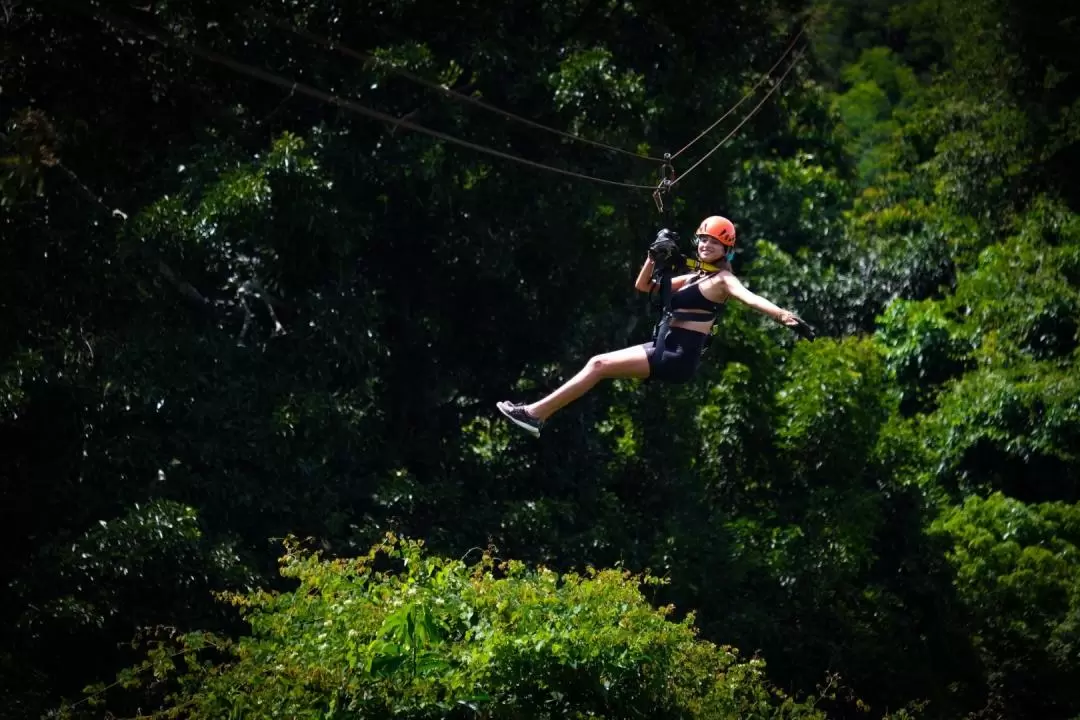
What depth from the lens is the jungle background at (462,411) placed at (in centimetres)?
927

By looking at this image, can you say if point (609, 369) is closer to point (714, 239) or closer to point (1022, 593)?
point (714, 239)

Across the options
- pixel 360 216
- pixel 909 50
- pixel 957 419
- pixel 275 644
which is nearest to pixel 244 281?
pixel 360 216

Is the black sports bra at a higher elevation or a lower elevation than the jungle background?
lower

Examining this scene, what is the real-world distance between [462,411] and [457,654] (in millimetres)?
5710

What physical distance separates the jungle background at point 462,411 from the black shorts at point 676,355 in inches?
50.5

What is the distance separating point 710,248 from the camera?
8.49 meters

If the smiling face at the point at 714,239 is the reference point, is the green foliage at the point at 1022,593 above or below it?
above

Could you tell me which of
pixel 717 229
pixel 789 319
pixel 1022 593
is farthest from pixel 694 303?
pixel 1022 593

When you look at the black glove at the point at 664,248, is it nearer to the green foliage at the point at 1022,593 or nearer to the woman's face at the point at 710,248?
the woman's face at the point at 710,248

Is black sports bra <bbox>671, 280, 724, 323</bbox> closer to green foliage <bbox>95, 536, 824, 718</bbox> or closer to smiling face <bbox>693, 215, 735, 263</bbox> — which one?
smiling face <bbox>693, 215, 735, 263</bbox>

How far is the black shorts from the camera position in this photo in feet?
27.6

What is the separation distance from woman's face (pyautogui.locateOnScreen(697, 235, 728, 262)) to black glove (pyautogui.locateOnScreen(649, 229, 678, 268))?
15cm

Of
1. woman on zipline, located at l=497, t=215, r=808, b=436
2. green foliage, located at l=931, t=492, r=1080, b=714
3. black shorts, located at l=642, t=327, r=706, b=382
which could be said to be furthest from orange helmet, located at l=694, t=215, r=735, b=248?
green foliage, located at l=931, t=492, r=1080, b=714

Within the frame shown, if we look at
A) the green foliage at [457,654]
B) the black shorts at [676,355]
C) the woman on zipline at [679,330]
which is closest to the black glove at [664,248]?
the woman on zipline at [679,330]
